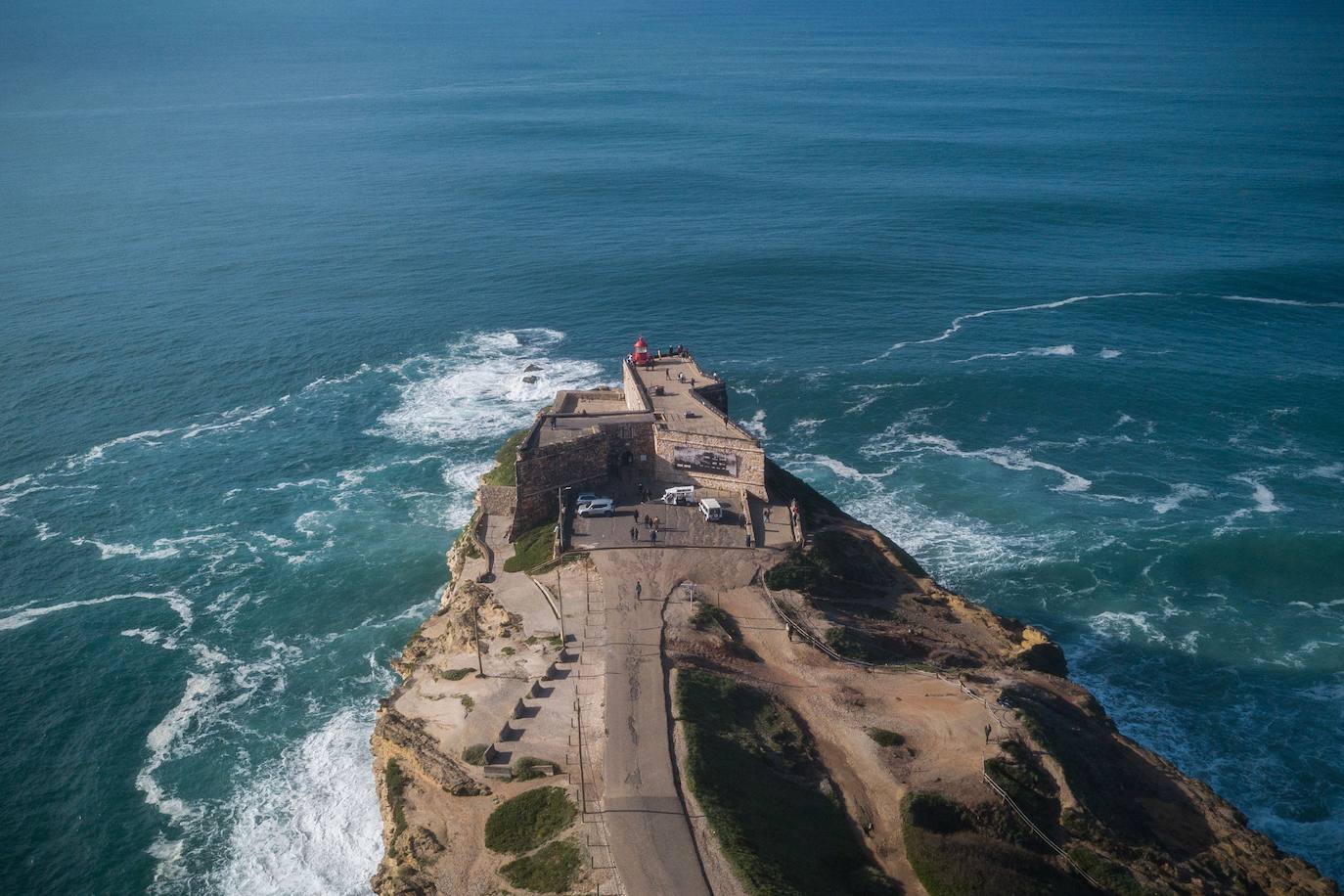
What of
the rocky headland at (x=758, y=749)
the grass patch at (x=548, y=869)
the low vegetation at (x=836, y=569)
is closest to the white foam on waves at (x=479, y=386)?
the rocky headland at (x=758, y=749)

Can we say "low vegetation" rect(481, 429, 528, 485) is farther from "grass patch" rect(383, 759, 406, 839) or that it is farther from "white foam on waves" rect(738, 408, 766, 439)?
"white foam on waves" rect(738, 408, 766, 439)

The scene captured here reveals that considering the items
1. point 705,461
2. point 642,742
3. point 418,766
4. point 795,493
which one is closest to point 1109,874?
point 642,742

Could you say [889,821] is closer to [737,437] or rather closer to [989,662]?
[989,662]

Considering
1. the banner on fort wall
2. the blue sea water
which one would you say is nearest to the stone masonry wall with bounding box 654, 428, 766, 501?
the banner on fort wall

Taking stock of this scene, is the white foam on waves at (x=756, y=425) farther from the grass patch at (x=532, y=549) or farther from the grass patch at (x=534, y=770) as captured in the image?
the grass patch at (x=534, y=770)

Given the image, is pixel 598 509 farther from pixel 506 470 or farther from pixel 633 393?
pixel 633 393
